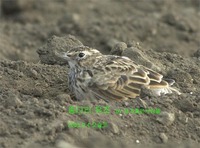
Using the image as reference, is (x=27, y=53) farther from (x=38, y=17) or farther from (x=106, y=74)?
(x=106, y=74)

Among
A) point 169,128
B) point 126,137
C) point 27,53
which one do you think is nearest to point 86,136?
point 126,137

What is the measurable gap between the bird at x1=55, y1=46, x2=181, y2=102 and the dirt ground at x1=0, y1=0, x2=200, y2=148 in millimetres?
247

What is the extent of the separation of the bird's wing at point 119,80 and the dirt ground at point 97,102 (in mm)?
227

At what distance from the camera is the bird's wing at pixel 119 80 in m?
10.4

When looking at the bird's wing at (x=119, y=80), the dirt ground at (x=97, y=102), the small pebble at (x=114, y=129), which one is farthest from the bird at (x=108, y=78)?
the small pebble at (x=114, y=129)

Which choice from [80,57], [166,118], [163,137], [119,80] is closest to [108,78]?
[119,80]

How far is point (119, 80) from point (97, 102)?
832mm

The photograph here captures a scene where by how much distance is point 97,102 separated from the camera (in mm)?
9805

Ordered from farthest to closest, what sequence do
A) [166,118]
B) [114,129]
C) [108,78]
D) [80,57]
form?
[80,57] < [108,78] < [166,118] < [114,129]

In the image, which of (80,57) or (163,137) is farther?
(80,57)

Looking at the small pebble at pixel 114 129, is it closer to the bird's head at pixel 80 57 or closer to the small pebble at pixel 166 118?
the small pebble at pixel 166 118

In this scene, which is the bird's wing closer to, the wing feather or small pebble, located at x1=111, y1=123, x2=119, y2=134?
the wing feather

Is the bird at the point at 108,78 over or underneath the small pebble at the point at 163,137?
over

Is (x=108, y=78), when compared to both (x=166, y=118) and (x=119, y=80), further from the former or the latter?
(x=166, y=118)
